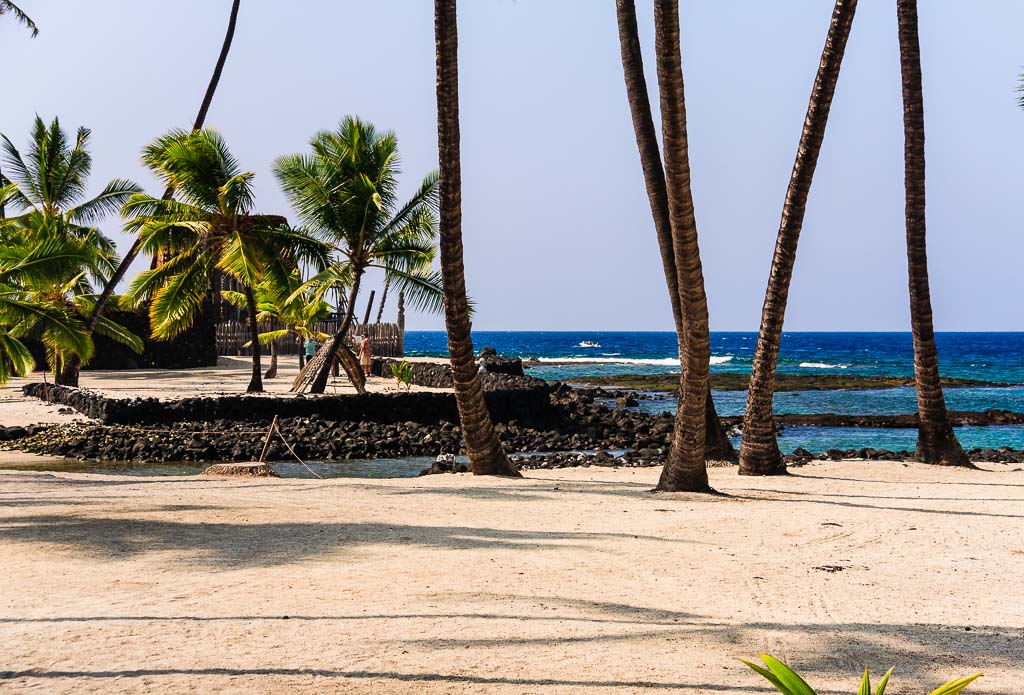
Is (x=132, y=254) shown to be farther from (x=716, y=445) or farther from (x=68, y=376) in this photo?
(x=716, y=445)

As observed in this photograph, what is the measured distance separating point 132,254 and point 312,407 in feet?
23.9

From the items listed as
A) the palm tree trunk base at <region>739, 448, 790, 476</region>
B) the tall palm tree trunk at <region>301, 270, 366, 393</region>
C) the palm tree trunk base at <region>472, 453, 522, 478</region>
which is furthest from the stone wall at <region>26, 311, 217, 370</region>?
the palm tree trunk base at <region>739, 448, 790, 476</region>

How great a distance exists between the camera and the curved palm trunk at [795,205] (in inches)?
530

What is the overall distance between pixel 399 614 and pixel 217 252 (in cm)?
2236

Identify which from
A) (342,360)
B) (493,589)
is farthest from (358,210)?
(493,589)

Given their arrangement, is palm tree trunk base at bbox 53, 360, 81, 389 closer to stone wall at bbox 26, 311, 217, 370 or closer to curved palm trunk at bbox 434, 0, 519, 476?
stone wall at bbox 26, 311, 217, 370

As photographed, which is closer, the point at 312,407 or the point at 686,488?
the point at 686,488

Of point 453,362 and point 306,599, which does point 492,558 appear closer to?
point 306,599

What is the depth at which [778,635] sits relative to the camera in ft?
20.1

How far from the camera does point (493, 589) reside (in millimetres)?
7242

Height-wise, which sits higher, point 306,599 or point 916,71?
point 916,71

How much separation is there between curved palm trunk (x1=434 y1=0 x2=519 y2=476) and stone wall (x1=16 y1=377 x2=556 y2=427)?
37.5 feet

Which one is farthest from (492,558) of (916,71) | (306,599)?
(916,71)

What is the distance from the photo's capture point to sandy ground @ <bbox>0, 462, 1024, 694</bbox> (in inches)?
214
